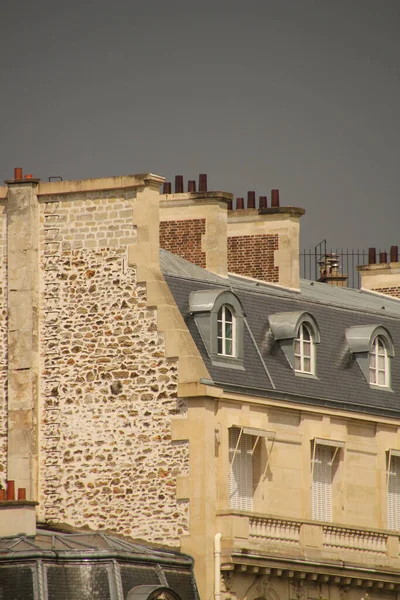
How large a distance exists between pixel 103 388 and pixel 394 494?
7840 millimetres

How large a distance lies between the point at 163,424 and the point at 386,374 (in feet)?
23.3

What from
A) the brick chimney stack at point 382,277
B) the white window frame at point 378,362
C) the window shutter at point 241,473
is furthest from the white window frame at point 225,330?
the brick chimney stack at point 382,277

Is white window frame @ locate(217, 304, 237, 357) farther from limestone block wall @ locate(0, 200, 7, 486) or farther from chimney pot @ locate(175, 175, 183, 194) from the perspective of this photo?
chimney pot @ locate(175, 175, 183, 194)

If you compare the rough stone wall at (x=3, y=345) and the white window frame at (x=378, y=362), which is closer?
the rough stone wall at (x=3, y=345)

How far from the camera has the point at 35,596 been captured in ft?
145

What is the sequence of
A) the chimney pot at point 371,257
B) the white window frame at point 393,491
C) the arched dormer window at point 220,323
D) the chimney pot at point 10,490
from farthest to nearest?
1. the chimney pot at point 371,257
2. the white window frame at point 393,491
3. the arched dormer window at point 220,323
4. the chimney pot at point 10,490

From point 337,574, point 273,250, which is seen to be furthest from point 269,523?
point 273,250

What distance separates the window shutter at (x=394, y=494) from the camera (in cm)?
5284

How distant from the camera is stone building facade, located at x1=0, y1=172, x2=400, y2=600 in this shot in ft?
158

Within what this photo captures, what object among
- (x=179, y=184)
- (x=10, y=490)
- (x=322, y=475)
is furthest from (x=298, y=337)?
(x=179, y=184)

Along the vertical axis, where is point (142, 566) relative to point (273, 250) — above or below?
below

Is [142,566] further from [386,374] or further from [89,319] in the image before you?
[386,374]

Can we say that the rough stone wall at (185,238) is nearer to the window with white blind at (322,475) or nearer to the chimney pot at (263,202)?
the chimney pot at (263,202)

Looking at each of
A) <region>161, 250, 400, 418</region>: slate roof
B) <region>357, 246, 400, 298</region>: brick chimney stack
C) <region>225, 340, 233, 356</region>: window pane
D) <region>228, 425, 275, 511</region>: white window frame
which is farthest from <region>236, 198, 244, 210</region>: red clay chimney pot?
<region>228, 425, 275, 511</region>: white window frame
